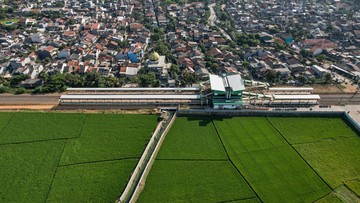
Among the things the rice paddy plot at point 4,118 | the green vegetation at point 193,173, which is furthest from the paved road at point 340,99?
the rice paddy plot at point 4,118

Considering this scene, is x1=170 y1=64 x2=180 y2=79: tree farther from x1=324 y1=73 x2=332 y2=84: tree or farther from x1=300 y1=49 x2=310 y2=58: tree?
x1=300 y1=49 x2=310 y2=58: tree

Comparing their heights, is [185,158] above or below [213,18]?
Result: below

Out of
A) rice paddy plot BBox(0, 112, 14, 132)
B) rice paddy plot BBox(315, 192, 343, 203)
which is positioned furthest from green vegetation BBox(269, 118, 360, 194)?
rice paddy plot BBox(0, 112, 14, 132)

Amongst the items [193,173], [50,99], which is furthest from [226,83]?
[50,99]

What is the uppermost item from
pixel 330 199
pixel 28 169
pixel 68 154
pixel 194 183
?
pixel 330 199

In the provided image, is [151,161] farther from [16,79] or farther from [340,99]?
[340,99]

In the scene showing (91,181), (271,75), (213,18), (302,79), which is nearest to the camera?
(91,181)

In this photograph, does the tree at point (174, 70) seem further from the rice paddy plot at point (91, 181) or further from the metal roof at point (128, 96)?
the rice paddy plot at point (91, 181)
